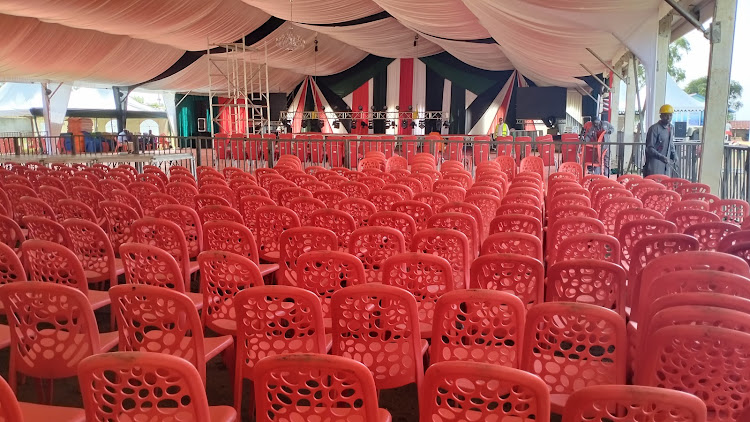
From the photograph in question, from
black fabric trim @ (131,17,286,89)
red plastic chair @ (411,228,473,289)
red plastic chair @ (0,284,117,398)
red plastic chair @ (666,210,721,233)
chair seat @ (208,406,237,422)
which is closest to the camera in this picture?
chair seat @ (208,406,237,422)

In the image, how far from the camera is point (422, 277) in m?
3.00

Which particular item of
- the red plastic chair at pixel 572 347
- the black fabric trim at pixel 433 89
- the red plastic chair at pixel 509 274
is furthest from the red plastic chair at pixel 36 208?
the black fabric trim at pixel 433 89

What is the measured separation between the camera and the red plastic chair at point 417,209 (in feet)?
14.9

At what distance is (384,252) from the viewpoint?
362 centimetres

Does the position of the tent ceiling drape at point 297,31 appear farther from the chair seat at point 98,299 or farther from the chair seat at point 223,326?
the chair seat at point 98,299

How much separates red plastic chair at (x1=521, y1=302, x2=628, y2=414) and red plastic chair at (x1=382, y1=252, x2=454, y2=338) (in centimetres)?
59

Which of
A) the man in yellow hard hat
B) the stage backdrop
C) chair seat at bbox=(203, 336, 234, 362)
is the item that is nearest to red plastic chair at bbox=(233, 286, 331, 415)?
chair seat at bbox=(203, 336, 234, 362)

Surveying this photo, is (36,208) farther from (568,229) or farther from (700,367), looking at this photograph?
(700,367)

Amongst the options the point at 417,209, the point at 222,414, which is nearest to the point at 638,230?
the point at 417,209

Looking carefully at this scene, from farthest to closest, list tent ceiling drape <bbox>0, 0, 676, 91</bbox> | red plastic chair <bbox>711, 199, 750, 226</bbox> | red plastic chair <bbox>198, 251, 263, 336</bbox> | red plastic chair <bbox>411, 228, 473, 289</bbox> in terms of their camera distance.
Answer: tent ceiling drape <bbox>0, 0, 676, 91</bbox>
red plastic chair <bbox>711, 199, 750, 226</bbox>
red plastic chair <bbox>411, 228, 473, 289</bbox>
red plastic chair <bbox>198, 251, 263, 336</bbox>

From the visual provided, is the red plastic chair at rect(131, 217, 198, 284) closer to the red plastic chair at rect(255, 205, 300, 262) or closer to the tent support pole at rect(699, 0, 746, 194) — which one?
the red plastic chair at rect(255, 205, 300, 262)

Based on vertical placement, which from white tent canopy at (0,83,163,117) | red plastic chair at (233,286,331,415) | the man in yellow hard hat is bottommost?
red plastic chair at (233,286,331,415)

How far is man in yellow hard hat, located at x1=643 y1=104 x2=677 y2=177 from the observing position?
859 centimetres

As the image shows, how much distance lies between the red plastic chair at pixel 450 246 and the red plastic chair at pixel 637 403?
197cm
